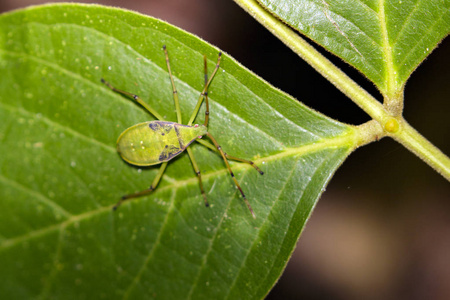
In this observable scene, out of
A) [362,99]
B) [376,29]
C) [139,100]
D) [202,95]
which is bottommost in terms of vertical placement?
[139,100]

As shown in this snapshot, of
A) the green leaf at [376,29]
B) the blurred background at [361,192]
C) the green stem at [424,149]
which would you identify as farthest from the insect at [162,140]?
the blurred background at [361,192]

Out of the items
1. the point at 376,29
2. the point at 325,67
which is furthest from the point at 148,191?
the point at 376,29

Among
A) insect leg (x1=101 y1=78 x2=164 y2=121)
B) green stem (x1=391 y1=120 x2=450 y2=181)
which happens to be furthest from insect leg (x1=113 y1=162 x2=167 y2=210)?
green stem (x1=391 y1=120 x2=450 y2=181)

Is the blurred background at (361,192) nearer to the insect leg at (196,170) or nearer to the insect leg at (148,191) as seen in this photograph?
the insect leg at (196,170)

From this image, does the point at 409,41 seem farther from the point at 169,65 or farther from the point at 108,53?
the point at 108,53

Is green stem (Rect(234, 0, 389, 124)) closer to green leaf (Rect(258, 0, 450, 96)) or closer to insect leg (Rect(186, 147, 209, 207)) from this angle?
green leaf (Rect(258, 0, 450, 96))

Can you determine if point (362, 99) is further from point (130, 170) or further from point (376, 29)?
point (130, 170)
